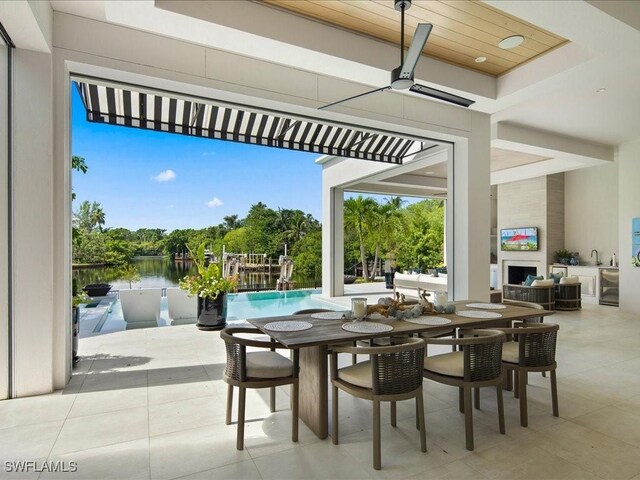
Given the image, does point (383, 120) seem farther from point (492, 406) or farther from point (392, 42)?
point (492, 406)

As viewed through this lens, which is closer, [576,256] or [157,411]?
[157,411]

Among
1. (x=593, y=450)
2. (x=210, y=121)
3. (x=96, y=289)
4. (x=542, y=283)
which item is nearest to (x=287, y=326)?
(x=593, y=450)

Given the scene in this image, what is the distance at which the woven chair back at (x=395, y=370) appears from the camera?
221 cm

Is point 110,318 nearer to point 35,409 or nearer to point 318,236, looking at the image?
point 35,409

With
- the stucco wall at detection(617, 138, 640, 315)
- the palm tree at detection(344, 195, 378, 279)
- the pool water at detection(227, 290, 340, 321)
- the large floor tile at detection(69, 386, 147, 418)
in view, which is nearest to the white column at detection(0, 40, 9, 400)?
the large floor tile at detection(69, 386, 147, 418)

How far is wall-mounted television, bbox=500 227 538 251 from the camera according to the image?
993 cm

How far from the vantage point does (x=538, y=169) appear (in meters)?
8.80

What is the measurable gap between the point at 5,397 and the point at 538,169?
9.98 metres

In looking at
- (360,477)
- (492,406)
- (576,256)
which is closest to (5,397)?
(360,477)

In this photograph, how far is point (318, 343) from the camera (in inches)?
89.3

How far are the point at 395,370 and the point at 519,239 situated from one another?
9.51 metres

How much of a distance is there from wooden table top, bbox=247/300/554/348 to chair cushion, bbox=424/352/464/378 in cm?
23

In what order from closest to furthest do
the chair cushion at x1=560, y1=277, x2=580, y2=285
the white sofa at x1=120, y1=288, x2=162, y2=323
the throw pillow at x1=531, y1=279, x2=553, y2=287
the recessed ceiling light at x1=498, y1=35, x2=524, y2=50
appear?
the recessed ceiling light at x1=498, y1=35, x2=524, y2=50 < the white sofa at x1=120, y1=288, x2=162, y2=323 < the throw pillow at x1=531, y1=279, x2=553, y2=287 < the chair cushion at x1=560, y1=277, x2=580, y2=285

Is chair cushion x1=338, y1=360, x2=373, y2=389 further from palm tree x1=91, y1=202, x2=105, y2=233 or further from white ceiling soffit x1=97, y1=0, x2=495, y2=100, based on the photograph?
palm tree x1=91, y1=202, x2=105, y2=233
